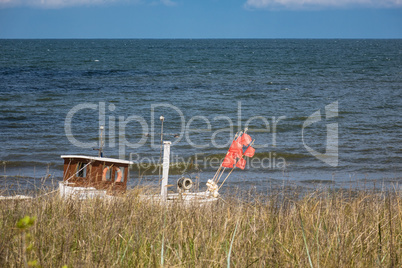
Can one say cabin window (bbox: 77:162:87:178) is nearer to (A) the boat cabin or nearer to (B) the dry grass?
(A) the boat cabin

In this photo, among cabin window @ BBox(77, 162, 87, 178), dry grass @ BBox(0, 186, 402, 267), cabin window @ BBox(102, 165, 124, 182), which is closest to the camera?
dry grass @ BBox(0, 186, 402, 267)

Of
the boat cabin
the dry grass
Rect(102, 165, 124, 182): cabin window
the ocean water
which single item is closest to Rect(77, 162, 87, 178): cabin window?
the boat cabin

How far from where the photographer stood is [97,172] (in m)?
9.01

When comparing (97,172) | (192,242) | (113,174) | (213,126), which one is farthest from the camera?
(213,126)

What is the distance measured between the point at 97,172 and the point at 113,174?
32 centimetres

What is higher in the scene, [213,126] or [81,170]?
[213,126]

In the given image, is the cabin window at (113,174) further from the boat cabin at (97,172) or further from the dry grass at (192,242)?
the dry grass at (192,242)

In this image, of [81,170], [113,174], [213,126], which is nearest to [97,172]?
[113,174]

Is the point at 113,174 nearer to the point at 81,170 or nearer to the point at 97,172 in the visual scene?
the point at 97,172

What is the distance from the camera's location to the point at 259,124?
886 inches

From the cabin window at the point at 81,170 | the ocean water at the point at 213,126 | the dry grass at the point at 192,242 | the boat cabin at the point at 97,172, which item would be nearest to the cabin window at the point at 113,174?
the boat cabin at the point at 97,172

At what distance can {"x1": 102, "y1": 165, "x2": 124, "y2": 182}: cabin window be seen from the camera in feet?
29.9

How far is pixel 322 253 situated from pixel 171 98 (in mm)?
28104

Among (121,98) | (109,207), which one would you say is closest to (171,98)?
(121,98)
